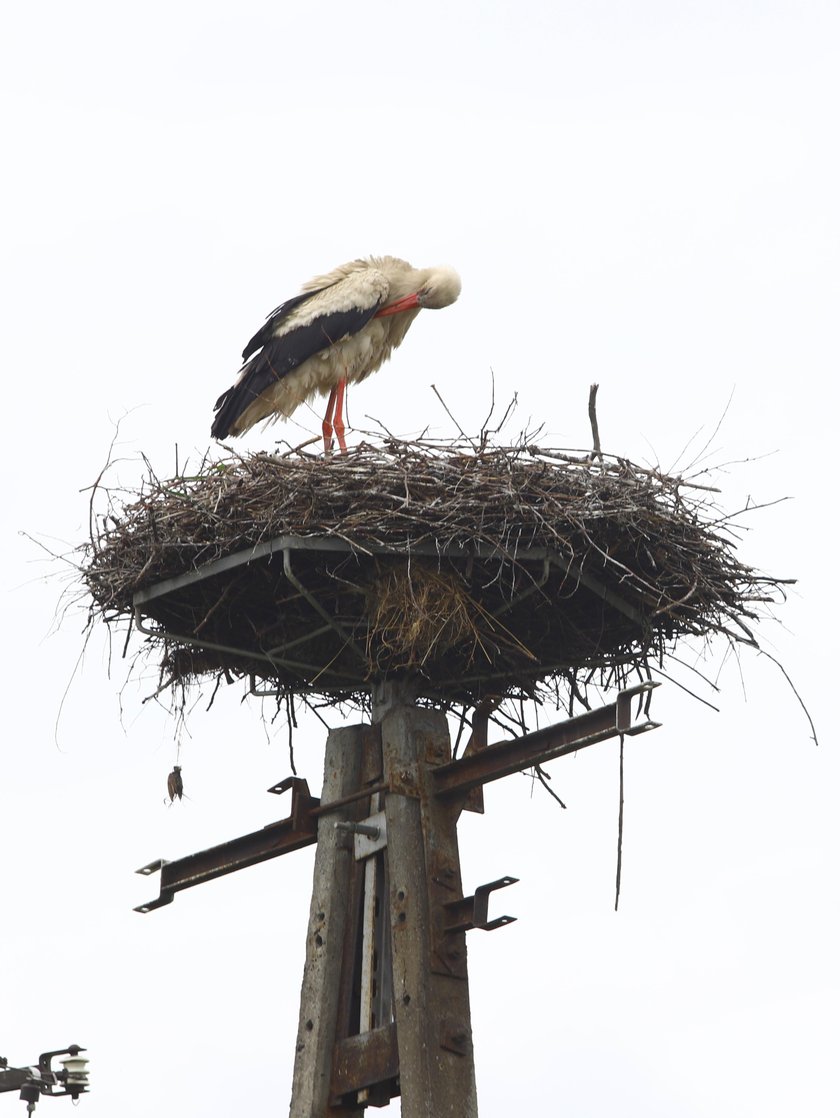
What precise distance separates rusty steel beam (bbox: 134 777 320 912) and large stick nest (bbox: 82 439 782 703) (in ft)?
1.99

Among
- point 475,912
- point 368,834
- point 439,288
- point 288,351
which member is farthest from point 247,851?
point 439,288

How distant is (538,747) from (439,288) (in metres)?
4.80

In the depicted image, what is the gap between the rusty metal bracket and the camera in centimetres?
672

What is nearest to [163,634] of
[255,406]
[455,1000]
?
[455,1000]

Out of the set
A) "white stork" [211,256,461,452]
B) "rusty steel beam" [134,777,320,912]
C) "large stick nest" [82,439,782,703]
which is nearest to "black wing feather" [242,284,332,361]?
"white stork" [211,256,461,452]

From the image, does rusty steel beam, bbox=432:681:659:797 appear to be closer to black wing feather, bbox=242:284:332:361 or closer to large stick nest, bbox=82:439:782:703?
large stick nest, bbox=82:439:782:703

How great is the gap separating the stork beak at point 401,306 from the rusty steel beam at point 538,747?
4.48 metres

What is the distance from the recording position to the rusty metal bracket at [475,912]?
6.72m

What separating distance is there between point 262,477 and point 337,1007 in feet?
7.06

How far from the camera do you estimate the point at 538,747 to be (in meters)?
7.03

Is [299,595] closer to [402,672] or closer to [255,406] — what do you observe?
[402,672]

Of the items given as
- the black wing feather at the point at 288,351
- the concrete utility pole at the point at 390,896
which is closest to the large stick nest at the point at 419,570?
the concrete utility pole at the point at 390,896

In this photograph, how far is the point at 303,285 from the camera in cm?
1140

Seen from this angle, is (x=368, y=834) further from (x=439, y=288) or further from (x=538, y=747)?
(x=439, y=288)
